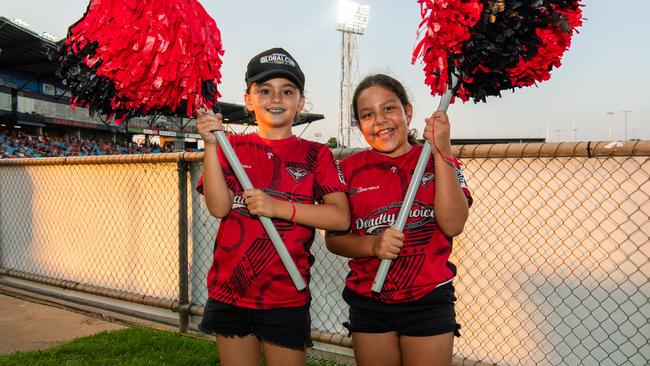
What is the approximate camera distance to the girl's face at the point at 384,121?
1.97m

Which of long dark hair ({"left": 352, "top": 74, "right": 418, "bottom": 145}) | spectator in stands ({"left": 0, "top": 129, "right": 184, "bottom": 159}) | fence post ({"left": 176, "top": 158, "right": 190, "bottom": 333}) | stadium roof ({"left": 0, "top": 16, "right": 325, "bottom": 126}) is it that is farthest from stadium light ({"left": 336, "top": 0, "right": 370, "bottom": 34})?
long dark hair ({"left": 352, "top": 74, "right": 418, "bottom": 145})

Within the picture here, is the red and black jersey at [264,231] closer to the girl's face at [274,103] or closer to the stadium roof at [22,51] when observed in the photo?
the girl's face at [274,103]

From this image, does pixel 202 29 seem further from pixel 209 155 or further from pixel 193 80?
pixel 209 155

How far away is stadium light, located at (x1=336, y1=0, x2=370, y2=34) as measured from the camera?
3972 cm

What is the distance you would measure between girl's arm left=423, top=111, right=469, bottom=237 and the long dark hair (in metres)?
0.27

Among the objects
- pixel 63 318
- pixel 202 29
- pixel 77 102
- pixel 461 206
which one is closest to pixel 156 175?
pixel 63 318

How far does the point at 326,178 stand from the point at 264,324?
0.62 meters

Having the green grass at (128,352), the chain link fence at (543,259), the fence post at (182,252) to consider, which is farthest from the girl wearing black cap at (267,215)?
the fence post at (182,252)

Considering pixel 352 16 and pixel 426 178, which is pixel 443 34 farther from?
pixel 352 16

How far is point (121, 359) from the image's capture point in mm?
3436

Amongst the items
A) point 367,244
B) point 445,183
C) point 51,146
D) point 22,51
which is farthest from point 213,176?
point 51,146

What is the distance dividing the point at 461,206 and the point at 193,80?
115cm

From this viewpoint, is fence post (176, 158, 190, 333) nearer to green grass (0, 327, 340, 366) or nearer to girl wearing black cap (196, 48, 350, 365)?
green grass (0, 327, 340, 366)

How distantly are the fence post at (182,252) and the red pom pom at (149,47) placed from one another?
2.16 m
